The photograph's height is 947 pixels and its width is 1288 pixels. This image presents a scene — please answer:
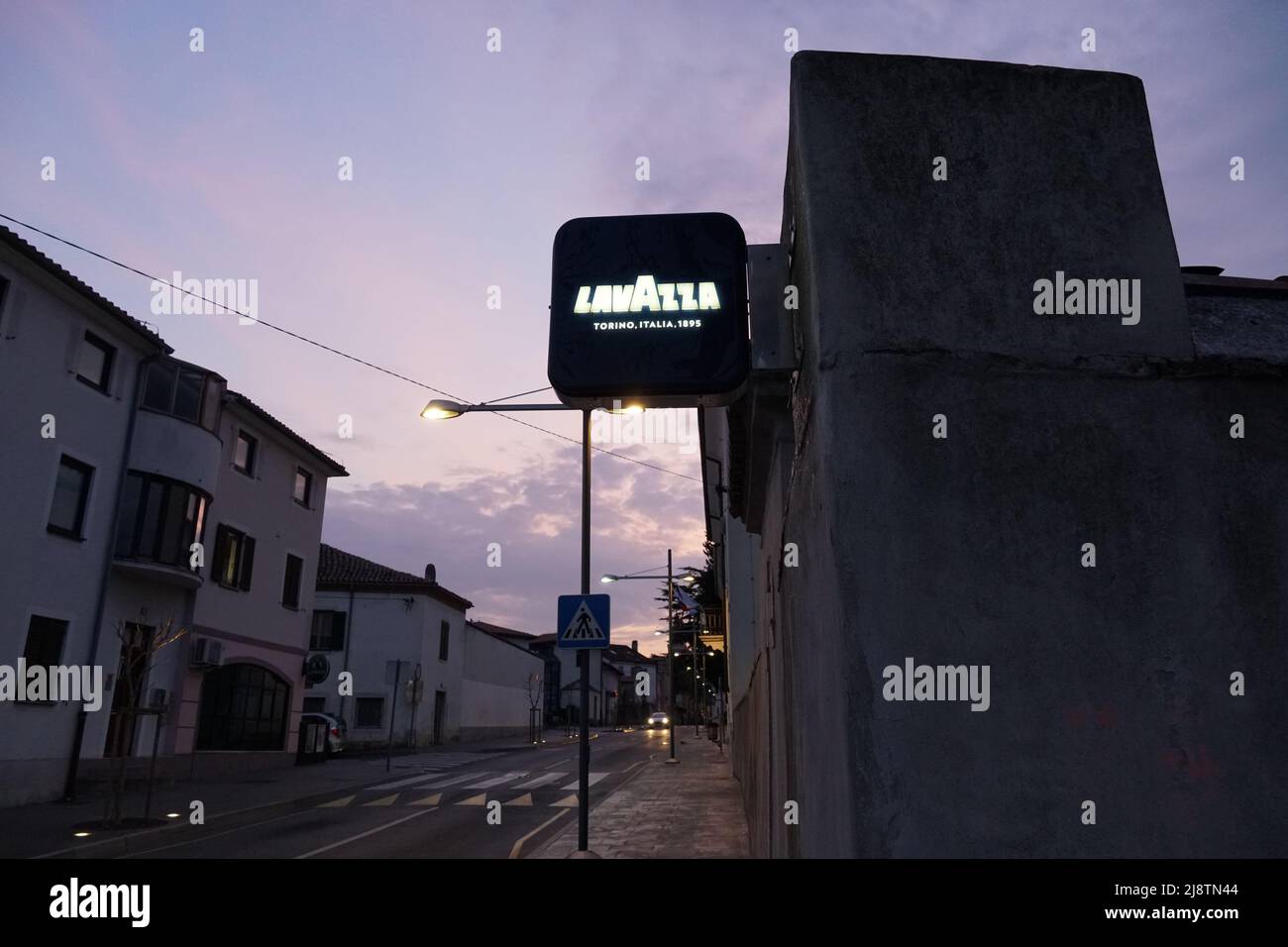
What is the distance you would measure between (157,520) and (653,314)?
717 inches

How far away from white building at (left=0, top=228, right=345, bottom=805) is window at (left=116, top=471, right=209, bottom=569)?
3 cm

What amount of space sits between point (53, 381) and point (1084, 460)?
725 inches

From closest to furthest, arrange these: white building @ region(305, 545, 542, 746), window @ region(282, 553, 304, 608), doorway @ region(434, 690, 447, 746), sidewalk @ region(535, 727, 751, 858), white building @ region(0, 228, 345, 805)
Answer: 1. sidewalk @ region(535, 727, 751, 858)
2. white building @ region(0, 228, 345, 805)
3. window @ region(282, 553, 304, 608)
4. white building @ region(305, 545, 542, 746)
5. doorway @ region(434, 690, 447, 746)

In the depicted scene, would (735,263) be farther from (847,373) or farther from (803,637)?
(803,637)

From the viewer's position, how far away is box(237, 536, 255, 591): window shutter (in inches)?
893

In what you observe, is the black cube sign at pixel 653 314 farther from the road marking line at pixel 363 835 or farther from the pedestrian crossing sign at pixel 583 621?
the road marking line at pixel 363 835

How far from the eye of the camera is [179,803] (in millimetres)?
14961

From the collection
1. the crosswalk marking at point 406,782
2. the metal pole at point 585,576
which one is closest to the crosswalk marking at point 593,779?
the crosswalk marking at point 406,782

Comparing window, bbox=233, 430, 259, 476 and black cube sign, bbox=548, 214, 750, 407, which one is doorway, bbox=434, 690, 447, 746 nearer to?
window, bbox=233, 430, 259, 476

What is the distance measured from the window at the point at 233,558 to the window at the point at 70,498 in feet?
15.4

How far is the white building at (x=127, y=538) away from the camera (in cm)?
1474

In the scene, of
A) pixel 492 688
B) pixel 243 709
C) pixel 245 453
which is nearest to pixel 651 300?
pixel 245 453

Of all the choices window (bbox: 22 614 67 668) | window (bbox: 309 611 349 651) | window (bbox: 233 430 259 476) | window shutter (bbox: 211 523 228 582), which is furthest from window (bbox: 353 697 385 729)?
window (bbox: 22 614 67 668)

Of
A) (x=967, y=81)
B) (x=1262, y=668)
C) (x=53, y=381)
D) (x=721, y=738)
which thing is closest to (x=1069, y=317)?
(x=967, y=81)
